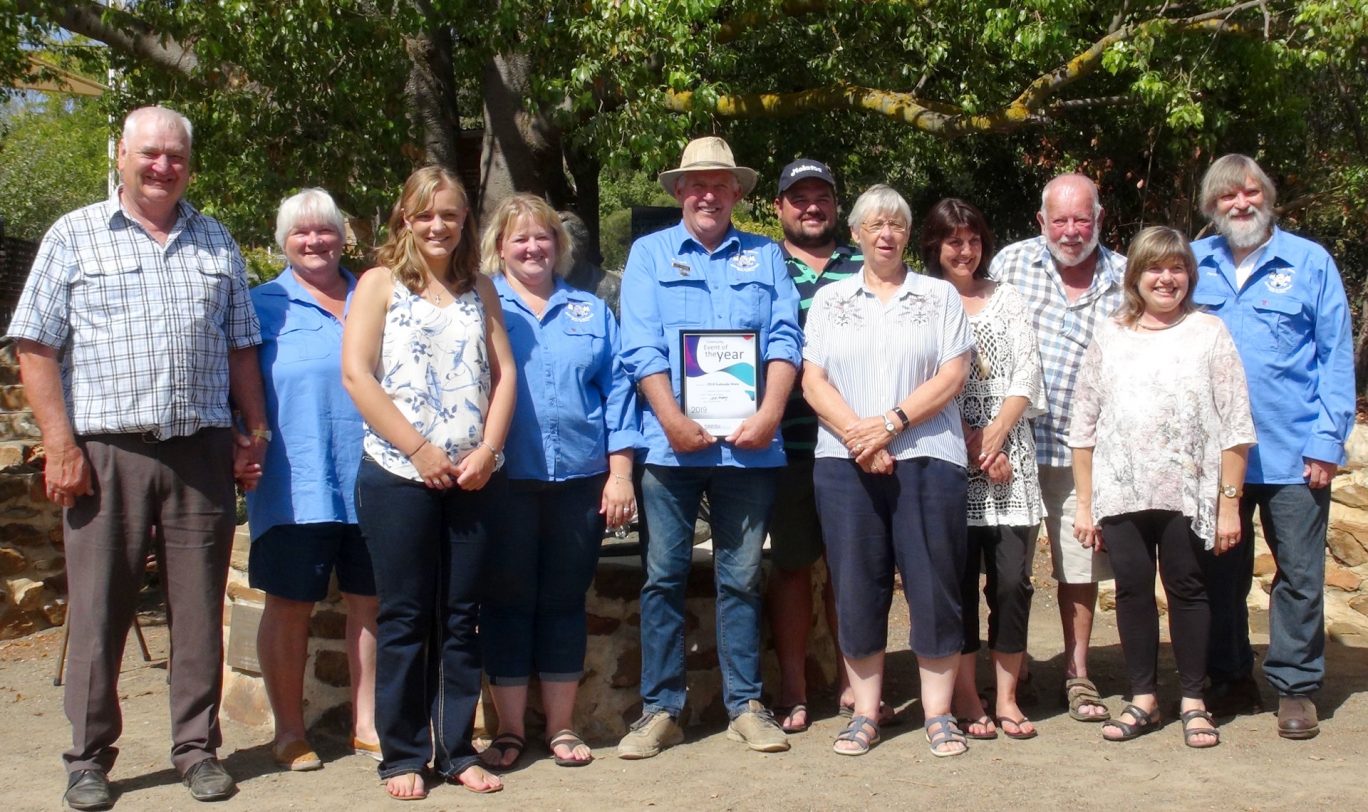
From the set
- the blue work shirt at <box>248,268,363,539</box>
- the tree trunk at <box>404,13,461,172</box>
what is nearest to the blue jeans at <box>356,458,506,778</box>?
the blue work shirt at <box>248,268,363,539</box>

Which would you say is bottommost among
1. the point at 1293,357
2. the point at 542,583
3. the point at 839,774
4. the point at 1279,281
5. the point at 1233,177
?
the point at 839,774

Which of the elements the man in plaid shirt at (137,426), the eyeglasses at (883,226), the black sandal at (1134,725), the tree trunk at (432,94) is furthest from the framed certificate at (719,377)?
the tree trunk at (432,94)

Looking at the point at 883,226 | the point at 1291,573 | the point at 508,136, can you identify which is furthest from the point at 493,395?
the point at 508,136

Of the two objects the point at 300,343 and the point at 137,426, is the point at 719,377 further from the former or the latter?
the point at 137,426

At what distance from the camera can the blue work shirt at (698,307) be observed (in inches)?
A: 190

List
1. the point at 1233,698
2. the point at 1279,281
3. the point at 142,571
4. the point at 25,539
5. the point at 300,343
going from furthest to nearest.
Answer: the point at 25,539 < the point at 1233,698 < the point at 1279,281 < the point at 300,343 < the point at 142,571

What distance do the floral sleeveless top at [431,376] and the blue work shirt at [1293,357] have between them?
9.28 feet

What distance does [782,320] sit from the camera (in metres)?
4.96

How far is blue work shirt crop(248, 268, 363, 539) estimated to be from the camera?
15.1 ft

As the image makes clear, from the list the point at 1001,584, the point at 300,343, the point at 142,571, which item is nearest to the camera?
the point at 142,571

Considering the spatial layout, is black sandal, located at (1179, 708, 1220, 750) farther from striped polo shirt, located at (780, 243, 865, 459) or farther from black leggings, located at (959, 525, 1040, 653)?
striped polo shirt, located at (780, 243, 865, 459)

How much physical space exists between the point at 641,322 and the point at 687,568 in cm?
89

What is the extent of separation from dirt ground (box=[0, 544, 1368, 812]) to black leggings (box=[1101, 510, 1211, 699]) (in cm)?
31

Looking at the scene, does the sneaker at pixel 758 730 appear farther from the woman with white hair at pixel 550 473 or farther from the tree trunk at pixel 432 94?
the tree trunk at pixel 432 94
